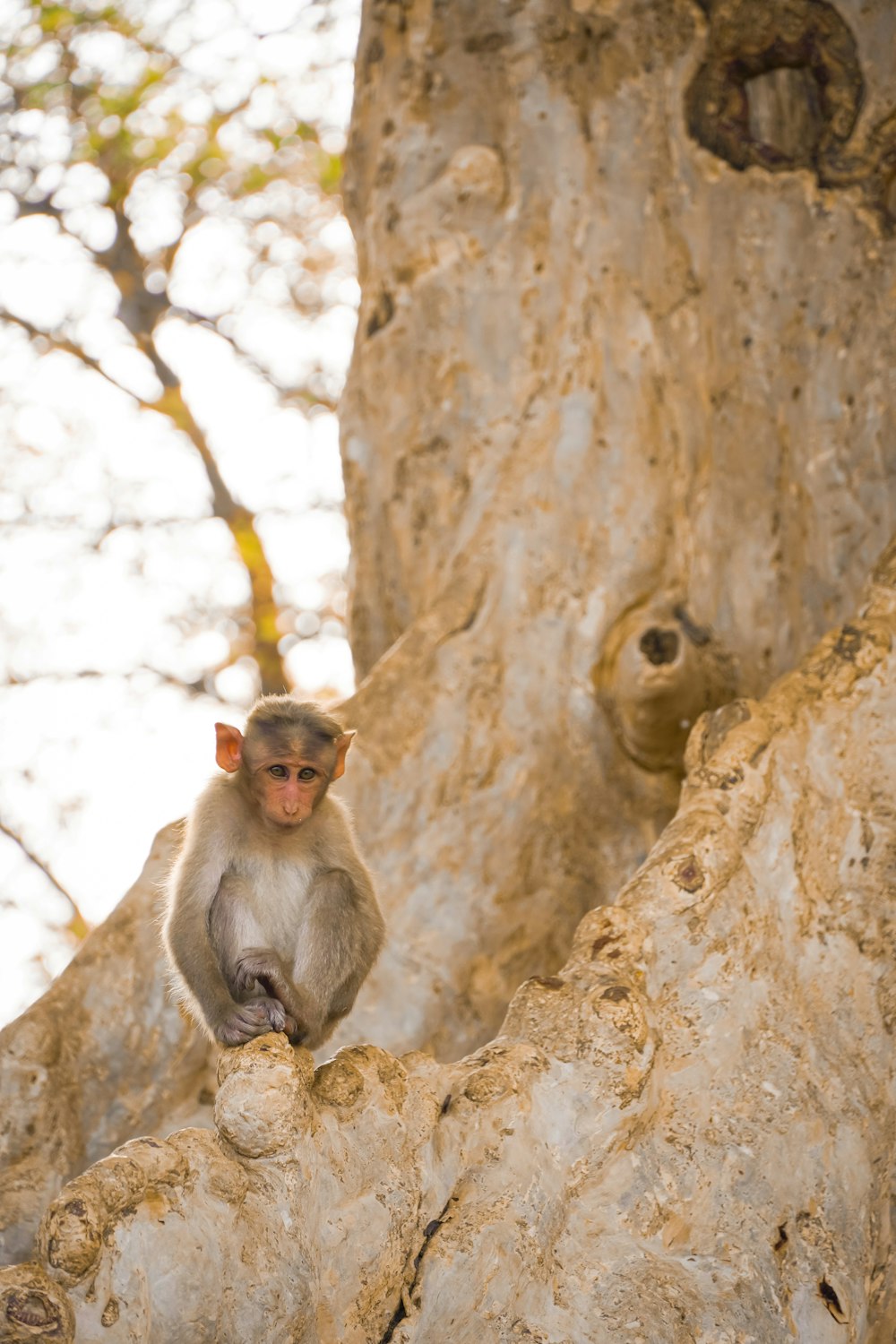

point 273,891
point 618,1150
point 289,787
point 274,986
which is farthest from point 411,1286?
point 289,787

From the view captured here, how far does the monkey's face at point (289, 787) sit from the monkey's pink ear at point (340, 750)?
0.05 meters

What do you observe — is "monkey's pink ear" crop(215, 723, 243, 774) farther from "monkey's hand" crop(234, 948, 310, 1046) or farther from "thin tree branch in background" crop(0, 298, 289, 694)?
"thin tree branch in background" crop(0, 298, 289, 694)

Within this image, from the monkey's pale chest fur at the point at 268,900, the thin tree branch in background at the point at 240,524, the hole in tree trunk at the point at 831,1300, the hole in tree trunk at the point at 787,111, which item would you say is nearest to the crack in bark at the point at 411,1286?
the monkey's pale chest fur at the point at 268,900

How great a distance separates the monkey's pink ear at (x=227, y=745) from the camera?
3480 mm

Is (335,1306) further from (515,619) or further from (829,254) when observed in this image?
(829,254)

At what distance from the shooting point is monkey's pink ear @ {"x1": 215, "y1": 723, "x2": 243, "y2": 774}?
11.4ft

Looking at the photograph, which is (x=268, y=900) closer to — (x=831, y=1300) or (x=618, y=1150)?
(x=618, y=1150)

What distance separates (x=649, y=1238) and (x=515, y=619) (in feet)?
7.42

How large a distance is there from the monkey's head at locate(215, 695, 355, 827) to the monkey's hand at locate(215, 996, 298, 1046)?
0.44m

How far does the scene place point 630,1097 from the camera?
10.4 feet

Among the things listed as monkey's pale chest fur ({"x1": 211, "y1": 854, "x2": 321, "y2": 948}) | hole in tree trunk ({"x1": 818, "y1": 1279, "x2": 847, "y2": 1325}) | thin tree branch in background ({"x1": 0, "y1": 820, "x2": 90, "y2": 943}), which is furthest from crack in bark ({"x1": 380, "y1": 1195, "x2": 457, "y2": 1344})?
thin tree branch in background ({"x1": 0, "y1": 820, "x2": 90, "y2": 943})

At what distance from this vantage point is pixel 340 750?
3.50 metres

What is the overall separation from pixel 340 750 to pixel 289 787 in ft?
0.59

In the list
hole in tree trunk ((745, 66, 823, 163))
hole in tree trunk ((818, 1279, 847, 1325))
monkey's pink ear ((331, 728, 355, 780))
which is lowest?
hole in tree trunk ((818, 1279, 847, 1325))
